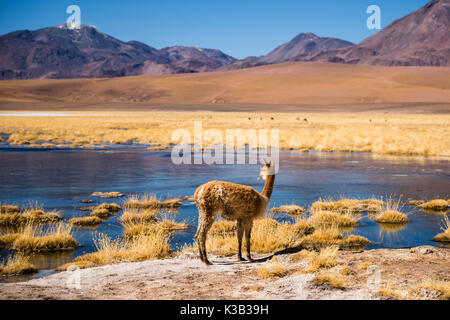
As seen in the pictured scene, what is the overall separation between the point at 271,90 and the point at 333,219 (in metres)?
156

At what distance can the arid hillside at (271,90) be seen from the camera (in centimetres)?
14738

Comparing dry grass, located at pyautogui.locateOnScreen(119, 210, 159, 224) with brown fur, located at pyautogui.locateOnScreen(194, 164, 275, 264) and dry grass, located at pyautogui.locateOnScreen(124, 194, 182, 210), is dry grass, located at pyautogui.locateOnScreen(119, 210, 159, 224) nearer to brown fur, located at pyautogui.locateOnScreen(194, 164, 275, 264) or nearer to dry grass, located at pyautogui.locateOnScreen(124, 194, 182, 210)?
dry grass, located at pyautogui.locateOnScreen(124, 194, 182, 210)

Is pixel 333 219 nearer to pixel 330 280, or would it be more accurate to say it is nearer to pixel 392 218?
pixel 392 218

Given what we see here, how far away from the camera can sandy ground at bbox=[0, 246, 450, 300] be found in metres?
6.17

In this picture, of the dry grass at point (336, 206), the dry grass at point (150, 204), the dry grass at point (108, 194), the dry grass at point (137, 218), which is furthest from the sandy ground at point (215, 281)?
the dry grass at point (108, 194)

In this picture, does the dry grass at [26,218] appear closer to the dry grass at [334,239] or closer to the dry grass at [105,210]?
the dry grass at [105,210]

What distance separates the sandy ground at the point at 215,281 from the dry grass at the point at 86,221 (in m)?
4.25

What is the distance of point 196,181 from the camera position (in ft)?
62.1

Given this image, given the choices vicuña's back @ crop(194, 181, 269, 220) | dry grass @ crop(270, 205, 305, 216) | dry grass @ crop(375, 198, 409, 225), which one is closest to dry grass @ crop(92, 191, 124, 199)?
dry grass @ crop(270, 205, 305, 216)

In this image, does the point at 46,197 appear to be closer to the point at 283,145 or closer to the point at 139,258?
the point at 139,258

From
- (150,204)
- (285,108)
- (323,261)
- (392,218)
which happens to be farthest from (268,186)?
(285,108)

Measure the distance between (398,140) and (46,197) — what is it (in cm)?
2597

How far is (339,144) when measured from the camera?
33656 mm

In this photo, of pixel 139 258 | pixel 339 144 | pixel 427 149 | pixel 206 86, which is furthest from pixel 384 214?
pixel 206 86
